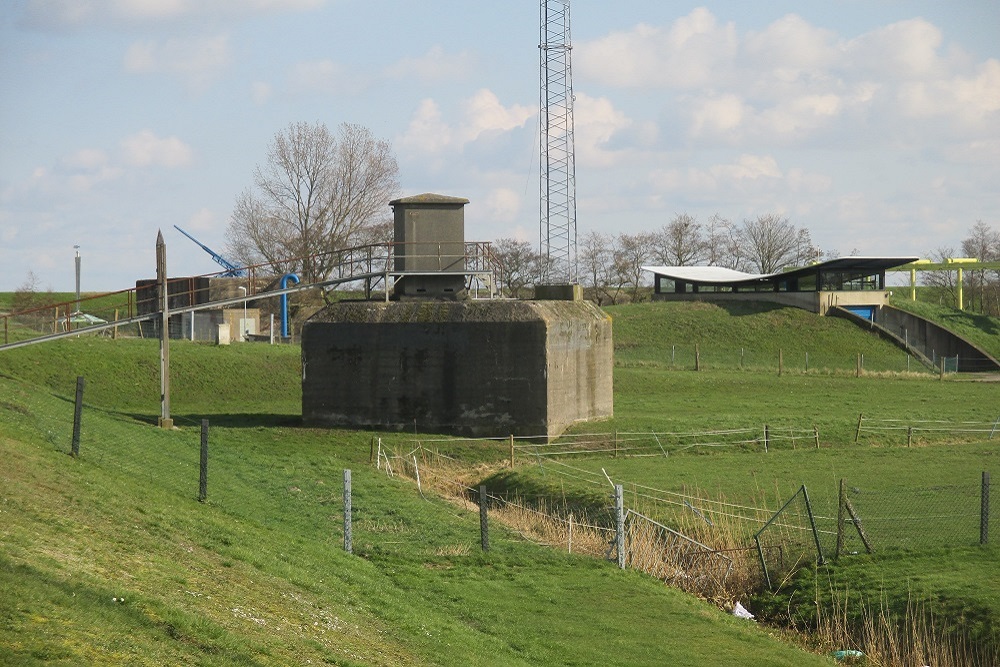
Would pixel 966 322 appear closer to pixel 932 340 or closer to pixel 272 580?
pixel 932 340

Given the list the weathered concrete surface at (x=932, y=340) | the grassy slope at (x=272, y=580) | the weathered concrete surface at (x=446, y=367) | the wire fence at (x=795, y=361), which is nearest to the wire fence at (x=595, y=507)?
the grassy slope at (x=272, y=580)

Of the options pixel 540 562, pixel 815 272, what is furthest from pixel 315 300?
pixel 540 562

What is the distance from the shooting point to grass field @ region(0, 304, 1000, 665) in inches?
376

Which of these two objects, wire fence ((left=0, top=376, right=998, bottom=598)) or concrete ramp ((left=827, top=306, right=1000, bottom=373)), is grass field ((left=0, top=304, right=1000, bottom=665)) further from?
concrete ramp ((left=827, top=306, right=1000, bottom=373))

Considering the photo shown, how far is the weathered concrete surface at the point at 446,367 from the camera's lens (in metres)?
33.9

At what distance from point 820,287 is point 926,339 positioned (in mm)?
7633

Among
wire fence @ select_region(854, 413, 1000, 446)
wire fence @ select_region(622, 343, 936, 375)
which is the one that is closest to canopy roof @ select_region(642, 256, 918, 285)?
wire fence @ select_region(622, 343, 936, 375)

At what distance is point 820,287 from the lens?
72625 mm

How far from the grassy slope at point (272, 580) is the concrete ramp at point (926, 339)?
48.0 meters

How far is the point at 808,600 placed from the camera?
17203mm

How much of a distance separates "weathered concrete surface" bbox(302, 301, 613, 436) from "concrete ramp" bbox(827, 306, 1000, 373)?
35897mm

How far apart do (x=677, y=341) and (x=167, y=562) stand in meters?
58.8

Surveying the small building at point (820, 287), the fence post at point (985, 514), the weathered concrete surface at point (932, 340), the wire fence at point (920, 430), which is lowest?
the wire fence at point (920, 430)

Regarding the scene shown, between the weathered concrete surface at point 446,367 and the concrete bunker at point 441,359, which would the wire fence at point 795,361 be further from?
the weathered concrete surface at point 446,367
